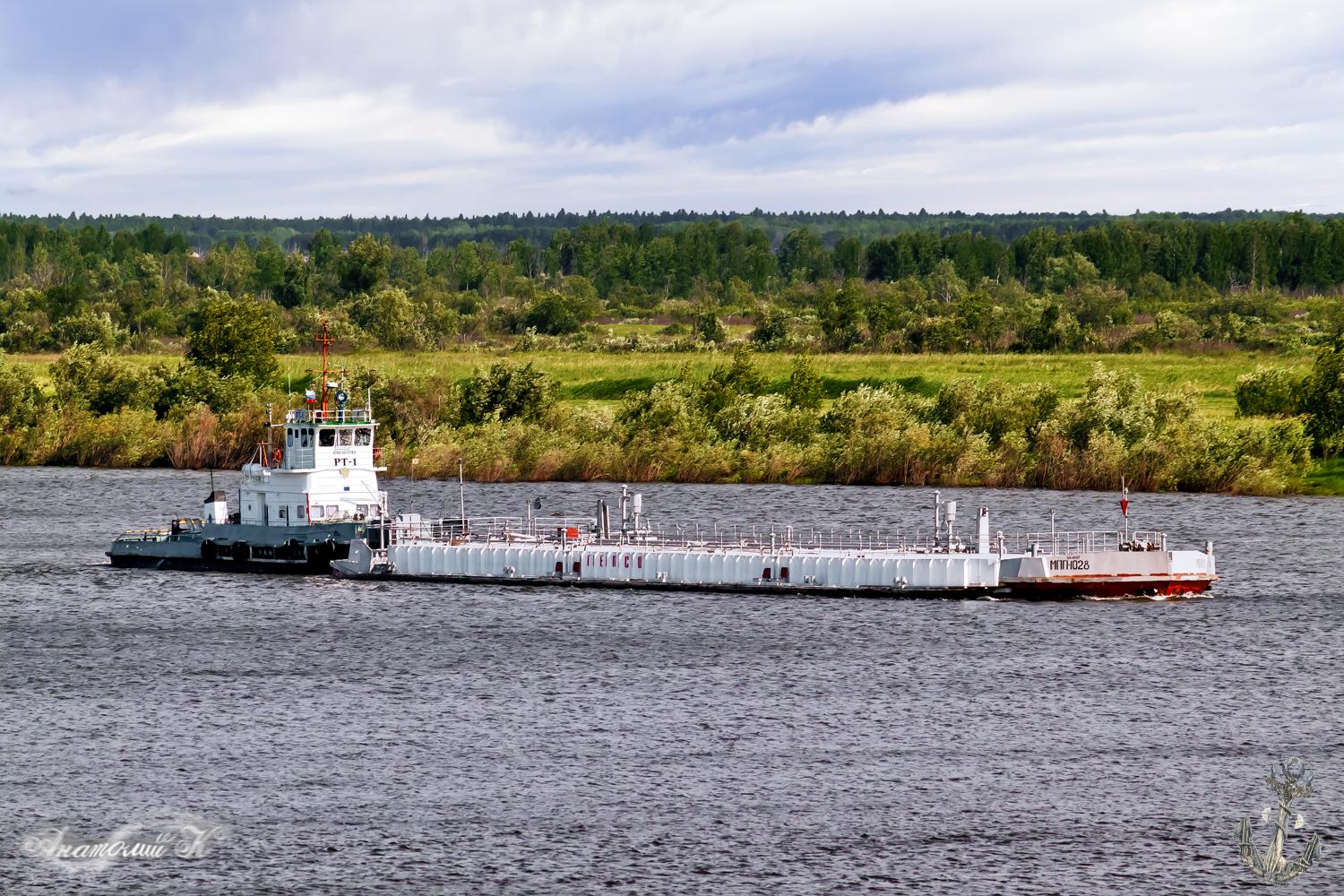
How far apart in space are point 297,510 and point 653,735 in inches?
1799

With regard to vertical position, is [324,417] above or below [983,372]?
below

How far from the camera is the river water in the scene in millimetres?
52562

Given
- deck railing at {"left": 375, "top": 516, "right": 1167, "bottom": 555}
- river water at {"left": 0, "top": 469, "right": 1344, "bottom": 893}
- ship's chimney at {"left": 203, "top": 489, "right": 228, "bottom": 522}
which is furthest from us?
ship's chimney at {"left": 203, "top": 489, "right": 228, "bottom": 522}

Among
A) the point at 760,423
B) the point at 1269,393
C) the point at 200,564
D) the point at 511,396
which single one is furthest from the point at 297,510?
the point at 1269,393

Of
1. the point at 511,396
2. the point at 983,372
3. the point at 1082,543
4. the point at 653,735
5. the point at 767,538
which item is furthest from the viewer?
the point at 983,372

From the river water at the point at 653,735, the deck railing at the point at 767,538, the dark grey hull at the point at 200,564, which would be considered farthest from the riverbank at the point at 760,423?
the river water at the point at 653,735

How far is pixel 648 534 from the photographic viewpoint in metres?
105

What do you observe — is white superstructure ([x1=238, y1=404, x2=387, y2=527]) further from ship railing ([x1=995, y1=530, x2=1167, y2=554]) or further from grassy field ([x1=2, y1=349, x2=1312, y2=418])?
grassy field ([x1=2, y1=349, x2=1312, y2=418])

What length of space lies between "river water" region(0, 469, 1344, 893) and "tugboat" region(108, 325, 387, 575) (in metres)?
3.11

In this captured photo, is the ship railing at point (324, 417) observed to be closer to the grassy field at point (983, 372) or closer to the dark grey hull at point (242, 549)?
the dark grey hull at point (242, 549)

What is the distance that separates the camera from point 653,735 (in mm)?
66312

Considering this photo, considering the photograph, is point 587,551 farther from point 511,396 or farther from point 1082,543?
point 511,396

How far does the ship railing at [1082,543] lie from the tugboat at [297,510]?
120 ft

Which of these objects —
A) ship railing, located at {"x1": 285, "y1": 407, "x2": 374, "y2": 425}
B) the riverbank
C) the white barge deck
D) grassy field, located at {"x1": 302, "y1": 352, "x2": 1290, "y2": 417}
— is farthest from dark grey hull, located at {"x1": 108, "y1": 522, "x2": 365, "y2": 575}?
grassy field, located at {"x1": 302, "y1": 352, "x2": 1290, "y2": 417}
